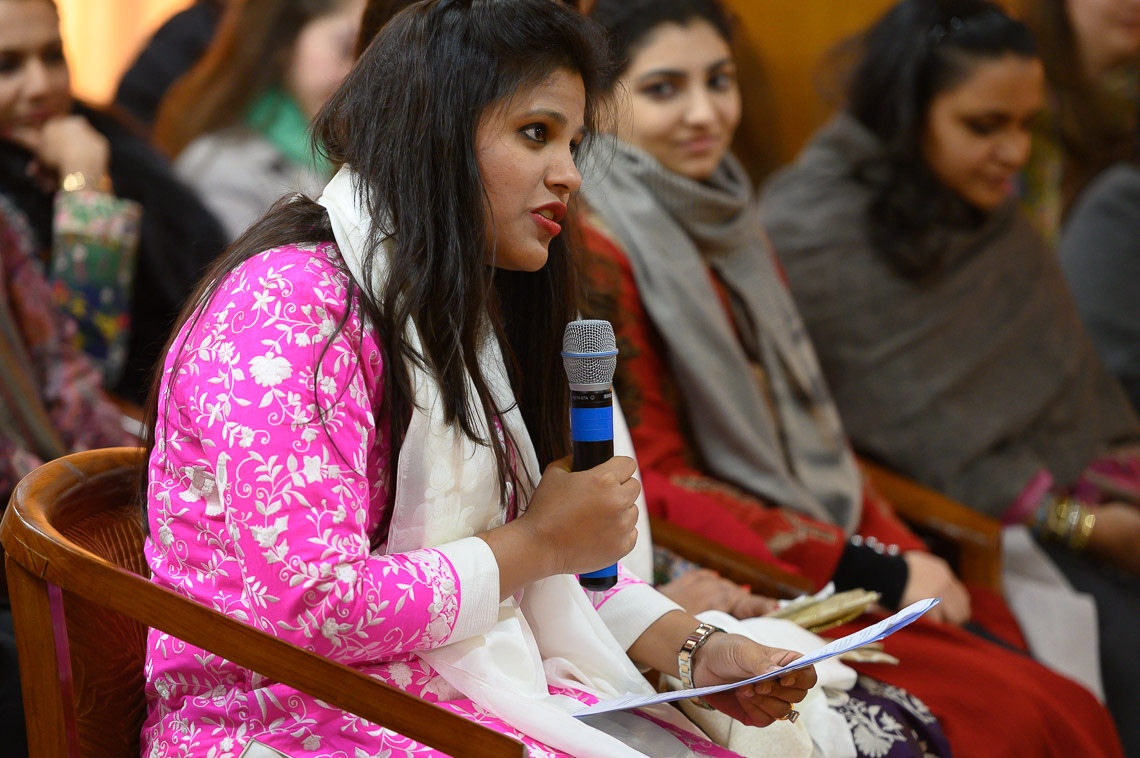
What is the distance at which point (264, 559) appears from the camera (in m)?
1.17

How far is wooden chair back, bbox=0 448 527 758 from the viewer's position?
1.14 metres

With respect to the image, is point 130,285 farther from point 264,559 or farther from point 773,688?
point 773,688

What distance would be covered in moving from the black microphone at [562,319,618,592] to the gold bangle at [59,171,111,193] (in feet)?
5.35

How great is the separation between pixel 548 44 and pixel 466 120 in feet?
0.44

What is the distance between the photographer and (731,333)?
7.90 ft

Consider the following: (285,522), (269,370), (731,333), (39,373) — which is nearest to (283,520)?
(285,522)

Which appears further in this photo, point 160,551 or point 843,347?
point 843,347

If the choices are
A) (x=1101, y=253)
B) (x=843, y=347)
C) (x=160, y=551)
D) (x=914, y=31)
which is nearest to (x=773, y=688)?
(x=160, y=551)

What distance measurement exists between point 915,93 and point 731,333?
0.89 m

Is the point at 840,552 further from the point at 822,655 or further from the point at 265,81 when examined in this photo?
the point at 265,81

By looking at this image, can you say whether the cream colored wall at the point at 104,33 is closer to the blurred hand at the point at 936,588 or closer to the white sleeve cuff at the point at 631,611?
the blurred hand at the point at 936,588

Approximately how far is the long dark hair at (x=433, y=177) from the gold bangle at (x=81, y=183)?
1.39 m

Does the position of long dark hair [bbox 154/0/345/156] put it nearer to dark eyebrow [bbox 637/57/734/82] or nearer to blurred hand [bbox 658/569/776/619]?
dark eyebrow [bbox 637/57/734/82]

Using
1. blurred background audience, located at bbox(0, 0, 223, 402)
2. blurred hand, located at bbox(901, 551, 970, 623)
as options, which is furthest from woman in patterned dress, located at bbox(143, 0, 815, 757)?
blurred background audience, located at bbox(0, 0, 223, 402)
